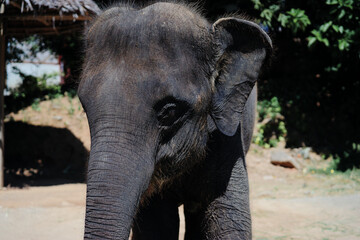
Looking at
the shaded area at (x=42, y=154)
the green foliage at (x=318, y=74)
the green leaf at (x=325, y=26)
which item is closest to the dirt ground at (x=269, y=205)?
the shaded area at (x=42, y=154)

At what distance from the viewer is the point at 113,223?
1.92m

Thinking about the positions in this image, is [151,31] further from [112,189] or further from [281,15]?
[281,15]

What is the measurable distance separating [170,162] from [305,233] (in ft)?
10.9

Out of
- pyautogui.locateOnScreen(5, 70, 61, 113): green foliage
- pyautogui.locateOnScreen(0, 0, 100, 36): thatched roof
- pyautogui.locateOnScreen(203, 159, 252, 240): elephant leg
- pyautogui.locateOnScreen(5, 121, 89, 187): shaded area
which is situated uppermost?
pyautogui.locateOnScreen(203, 159, 252, 240): elephant leg

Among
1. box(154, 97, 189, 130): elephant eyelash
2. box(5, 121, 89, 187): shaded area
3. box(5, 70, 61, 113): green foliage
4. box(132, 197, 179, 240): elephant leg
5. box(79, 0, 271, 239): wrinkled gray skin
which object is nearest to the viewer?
box(79, 0, 271, 239): wrinkled gray skin

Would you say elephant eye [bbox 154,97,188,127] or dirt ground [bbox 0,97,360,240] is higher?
elephant eye [bbox 154,97,188,127]

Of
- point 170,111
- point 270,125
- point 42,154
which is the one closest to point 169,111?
point 170,111

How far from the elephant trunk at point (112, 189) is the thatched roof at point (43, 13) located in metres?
4.31

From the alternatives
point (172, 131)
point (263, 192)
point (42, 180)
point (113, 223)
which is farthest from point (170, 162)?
point (42, 180)

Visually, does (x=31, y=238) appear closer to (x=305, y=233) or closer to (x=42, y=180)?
(x=305, y=233)

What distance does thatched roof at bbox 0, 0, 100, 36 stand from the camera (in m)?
7.07

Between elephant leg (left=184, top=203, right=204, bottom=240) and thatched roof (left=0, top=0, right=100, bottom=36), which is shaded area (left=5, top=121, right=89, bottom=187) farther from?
elephant leg (left=184, top=203, right=204, bottom=240)

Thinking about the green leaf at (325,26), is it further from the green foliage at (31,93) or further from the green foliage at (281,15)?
the green foliage at (31,93)

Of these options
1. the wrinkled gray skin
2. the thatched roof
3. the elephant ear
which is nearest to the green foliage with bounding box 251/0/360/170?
the thatched roof
